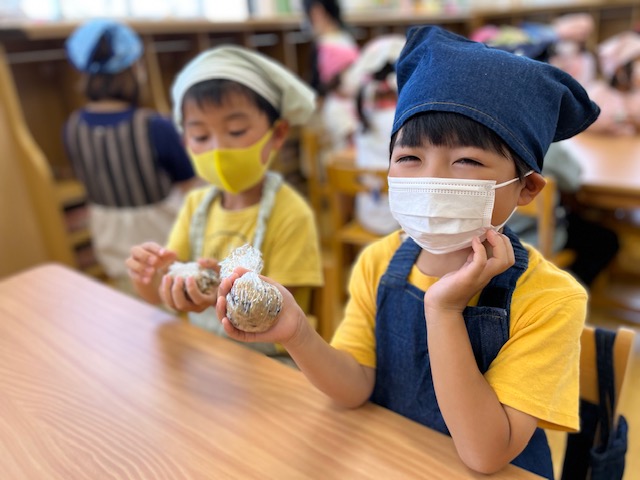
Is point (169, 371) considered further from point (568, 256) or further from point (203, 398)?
point (568, 256)

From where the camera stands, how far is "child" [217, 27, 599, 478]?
2.06 ft

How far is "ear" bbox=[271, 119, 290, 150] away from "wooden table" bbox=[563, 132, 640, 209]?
1147 millimetres

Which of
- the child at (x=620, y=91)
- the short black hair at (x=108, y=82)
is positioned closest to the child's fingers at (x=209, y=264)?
the short black hair at (x=108, y=82)

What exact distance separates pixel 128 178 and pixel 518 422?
1848mm

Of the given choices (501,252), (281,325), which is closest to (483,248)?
(501,252)

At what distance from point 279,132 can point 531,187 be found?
2.21 feet

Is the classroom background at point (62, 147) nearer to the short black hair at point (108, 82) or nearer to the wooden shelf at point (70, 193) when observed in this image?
the wooden shelf at point (70, 193)

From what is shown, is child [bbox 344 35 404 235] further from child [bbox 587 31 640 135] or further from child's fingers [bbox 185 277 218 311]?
child's fingers [bbox 185 277 218 311]

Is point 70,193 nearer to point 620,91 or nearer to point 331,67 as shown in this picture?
point 331,67

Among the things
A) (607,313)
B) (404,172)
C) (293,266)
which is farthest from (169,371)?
(607,313)

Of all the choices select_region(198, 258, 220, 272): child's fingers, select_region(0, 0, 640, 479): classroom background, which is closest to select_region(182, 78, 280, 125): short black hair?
select_region(198, 258, 220, 272): child's fingers

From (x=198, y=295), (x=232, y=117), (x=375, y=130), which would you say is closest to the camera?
(x=198, y=295)

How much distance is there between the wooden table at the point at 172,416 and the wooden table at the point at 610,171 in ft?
4.84

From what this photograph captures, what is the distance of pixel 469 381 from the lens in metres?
0.65
